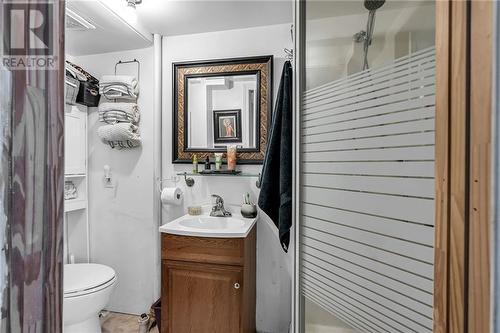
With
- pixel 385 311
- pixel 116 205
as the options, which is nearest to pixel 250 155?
pixel 116 205

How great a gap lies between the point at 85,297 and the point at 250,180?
1169mm

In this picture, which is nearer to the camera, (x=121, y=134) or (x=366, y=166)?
(x=366, y=166)

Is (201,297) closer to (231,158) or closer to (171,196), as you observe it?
(171,196)

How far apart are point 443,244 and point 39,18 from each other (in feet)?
2.44

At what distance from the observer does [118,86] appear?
1.83 metres

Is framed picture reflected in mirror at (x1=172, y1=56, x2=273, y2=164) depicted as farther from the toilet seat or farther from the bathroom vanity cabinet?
the toilet seat

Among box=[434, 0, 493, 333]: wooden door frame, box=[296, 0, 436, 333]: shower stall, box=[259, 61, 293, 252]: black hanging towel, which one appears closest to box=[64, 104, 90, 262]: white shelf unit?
box=[259, 61, 293, 252]: black hanging towel

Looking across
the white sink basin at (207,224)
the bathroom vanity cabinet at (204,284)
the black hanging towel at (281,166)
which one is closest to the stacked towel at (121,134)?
the white sink basin at (207,224)

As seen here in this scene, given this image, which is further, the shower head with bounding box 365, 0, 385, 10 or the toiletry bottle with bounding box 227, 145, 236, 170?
the toiletry bottle with bounding box 227, 145, 236, 170

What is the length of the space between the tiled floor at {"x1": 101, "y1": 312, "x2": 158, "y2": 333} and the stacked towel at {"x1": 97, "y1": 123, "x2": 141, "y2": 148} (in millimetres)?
1288

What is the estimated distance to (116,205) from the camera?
6.54ft

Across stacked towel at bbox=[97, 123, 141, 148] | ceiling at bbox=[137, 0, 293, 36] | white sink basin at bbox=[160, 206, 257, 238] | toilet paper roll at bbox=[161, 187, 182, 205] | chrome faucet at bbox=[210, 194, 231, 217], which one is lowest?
white sink basin at bbox=[160, 206, 257, 238]

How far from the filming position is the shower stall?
0.60m

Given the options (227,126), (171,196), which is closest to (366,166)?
(227,126)
